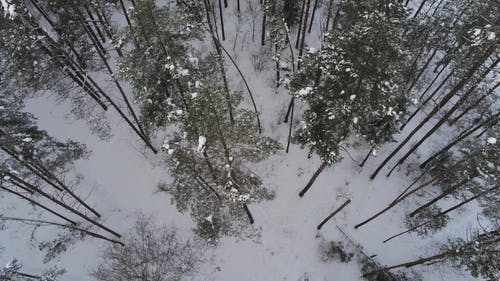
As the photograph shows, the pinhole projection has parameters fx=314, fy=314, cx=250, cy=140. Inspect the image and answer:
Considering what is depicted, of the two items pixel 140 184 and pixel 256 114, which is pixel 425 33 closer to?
pixel 256 114

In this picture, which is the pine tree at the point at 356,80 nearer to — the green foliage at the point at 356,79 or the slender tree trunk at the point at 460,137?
the green foliage at the point at 356,79

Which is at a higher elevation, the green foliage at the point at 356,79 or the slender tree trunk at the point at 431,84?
the slender tree trunk at the point at 431,84

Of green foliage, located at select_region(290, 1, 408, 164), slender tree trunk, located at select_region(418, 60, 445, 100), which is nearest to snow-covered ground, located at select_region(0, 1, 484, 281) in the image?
slender tree trunk, located at select_region(418, 60, 445, 100)

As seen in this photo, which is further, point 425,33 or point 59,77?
point 59,77

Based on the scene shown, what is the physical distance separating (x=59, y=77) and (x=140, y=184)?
32.0 ft

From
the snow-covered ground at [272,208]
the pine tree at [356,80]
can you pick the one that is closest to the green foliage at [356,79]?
the pine tree at [356,80]

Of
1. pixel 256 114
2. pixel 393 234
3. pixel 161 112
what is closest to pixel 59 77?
pixel 161 112

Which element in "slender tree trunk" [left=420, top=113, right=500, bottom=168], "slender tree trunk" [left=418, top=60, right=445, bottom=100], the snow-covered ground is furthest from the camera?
"slender tree trunk" [left=418, top=60, right=445, bottom=100]

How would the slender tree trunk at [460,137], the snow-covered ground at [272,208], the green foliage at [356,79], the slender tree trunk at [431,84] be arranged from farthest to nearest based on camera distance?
the slender tree trunk at [431,84] → the snow-covered ground at [272,208] → the slender tree trunk at [460,137] → the green foliage at [356,79]

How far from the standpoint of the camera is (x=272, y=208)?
59.1ft

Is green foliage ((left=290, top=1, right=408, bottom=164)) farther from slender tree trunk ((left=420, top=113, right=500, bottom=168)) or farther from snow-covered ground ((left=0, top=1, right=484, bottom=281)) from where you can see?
snow-covered ground ((left=0, top=1, right=484, bottom=281))

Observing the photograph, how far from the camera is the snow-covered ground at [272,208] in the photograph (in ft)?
54.3

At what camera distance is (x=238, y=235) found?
17312 millimetres

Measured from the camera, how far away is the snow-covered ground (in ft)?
54.3
